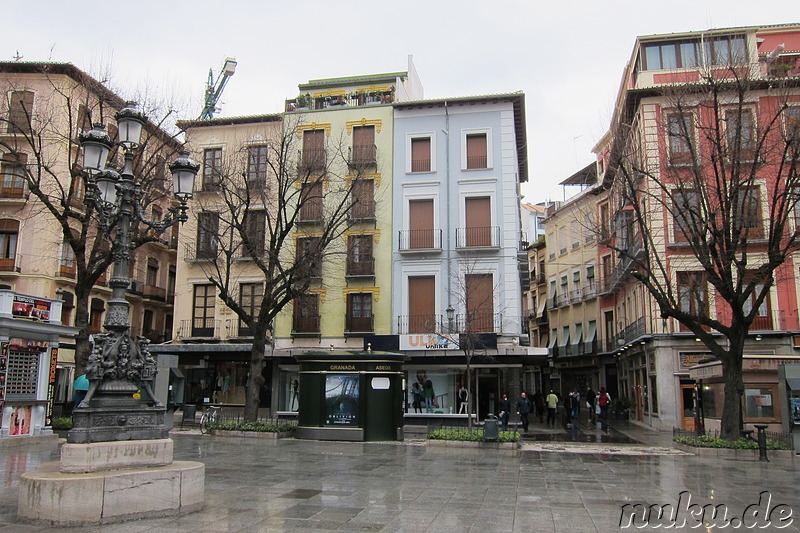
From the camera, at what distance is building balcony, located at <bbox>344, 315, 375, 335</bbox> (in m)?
28.6

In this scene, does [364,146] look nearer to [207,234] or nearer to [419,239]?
[419,239]

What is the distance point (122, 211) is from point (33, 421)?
11.6 m

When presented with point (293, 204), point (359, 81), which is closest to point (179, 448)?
point (293, 204)

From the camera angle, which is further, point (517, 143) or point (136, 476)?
point (517, 143)

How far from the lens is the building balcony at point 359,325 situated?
28594 mm

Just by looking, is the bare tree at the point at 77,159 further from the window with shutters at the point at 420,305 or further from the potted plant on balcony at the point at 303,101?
the window with shutters at the point at 420,305

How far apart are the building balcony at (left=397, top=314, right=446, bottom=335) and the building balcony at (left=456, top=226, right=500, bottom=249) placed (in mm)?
3439

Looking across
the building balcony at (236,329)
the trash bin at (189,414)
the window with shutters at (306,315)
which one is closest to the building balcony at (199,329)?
the building balcony at (236,329)

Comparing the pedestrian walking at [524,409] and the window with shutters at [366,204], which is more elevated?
the window with shutters at [366,204]

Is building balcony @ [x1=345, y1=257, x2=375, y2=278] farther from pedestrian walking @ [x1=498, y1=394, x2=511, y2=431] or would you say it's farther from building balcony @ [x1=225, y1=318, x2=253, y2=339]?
pedestrian walking @ [x1=498, y1=394, x2=511, y2=431]

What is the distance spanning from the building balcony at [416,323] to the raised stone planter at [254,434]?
8404 millimetres

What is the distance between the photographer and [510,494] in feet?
35.1

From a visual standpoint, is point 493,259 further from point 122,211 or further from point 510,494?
point 122,211

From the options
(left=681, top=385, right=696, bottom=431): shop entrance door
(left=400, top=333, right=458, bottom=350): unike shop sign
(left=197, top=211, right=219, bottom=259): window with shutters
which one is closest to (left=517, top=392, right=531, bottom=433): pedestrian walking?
(left=400, top=333, right=458, bottom=350): unike shop sign
